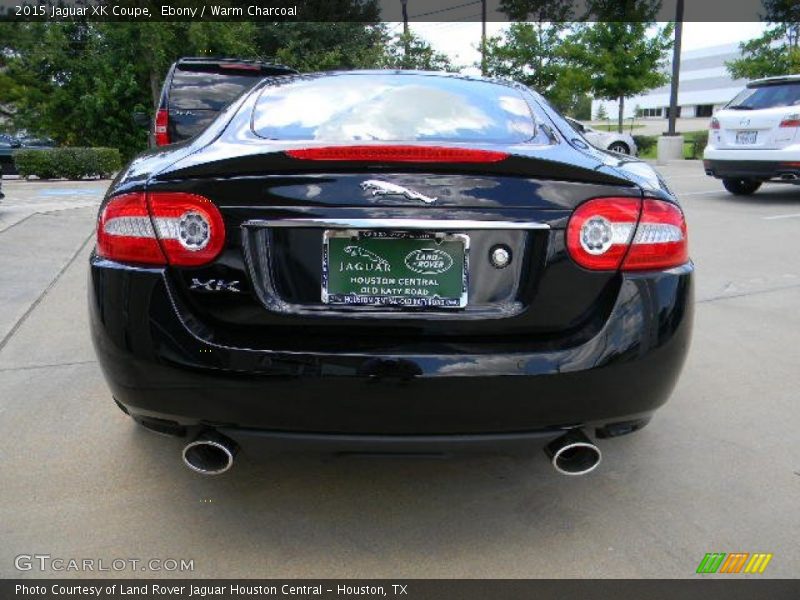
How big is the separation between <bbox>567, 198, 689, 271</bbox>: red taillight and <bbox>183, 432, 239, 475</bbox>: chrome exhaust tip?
45.6 inches

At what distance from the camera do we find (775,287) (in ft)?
18.2

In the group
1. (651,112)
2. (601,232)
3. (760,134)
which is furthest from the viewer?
(651,112)

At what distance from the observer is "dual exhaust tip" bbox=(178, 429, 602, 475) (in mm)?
2096

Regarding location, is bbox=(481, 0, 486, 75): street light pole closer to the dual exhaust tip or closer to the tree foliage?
the tree foliage

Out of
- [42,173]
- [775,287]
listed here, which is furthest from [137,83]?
[775,287]

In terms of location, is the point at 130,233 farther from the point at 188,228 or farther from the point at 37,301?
the point at 37,301

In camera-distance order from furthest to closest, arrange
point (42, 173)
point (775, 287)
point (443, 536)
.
Result: point (42, 173)
point (775, 287)
point (443, 536)

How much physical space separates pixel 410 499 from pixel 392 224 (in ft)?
3.69

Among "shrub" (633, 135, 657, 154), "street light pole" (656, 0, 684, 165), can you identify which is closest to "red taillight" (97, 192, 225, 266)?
"street light pole" (656, 0, 684, 165)

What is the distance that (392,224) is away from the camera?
1.95 meters

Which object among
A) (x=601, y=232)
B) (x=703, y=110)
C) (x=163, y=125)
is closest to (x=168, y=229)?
(x=601, y=232)

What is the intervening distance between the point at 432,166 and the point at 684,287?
87 centimetres

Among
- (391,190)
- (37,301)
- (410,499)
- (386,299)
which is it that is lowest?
(37,301)

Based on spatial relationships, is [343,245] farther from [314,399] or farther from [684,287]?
[684,287]
